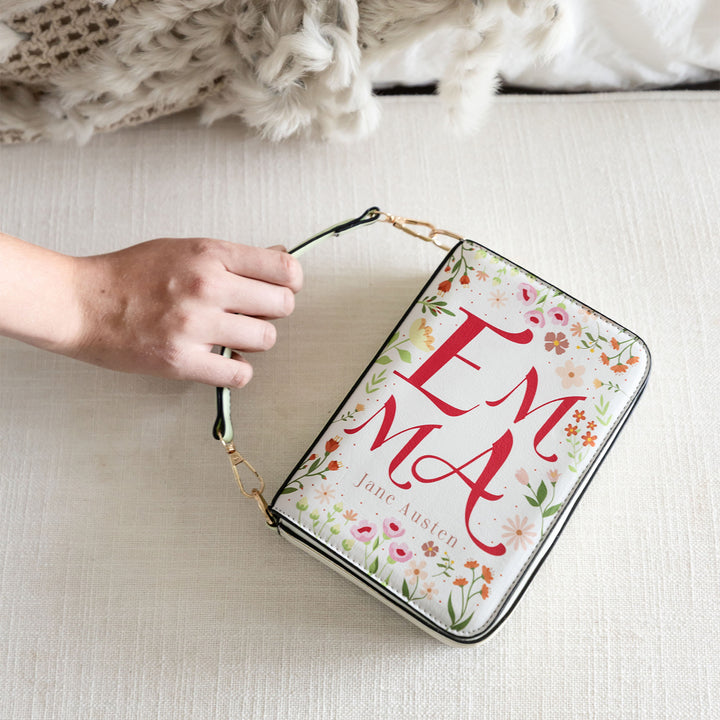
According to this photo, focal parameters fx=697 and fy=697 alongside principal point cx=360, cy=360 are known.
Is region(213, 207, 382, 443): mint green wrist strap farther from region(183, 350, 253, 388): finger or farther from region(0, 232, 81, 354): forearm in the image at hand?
region(0, 232, 81, 354): forearm

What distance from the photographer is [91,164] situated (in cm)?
71

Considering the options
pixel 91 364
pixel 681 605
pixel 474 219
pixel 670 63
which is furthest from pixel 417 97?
pixel 681 605

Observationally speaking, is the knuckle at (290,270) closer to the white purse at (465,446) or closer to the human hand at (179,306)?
the human hand at (179,306)

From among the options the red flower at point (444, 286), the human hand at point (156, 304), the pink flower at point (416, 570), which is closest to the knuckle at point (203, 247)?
the human hand at point (156, 304)

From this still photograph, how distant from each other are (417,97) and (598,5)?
0.19 metres

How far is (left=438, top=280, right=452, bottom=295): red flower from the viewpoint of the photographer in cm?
61

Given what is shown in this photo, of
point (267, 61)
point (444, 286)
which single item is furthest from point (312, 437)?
point (267, 61)

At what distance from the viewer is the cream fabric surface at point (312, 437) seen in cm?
57

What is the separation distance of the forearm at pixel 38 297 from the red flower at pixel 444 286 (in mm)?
314

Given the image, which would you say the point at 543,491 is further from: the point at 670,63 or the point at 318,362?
the point at 670,63

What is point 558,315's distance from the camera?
1.96 ft

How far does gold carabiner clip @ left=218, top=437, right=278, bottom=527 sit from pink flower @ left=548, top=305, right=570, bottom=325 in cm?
29

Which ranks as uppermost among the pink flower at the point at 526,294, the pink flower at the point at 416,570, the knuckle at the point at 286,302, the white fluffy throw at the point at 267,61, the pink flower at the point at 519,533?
the white fluffy throw at the point at 267,61

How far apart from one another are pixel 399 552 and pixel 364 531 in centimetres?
3
